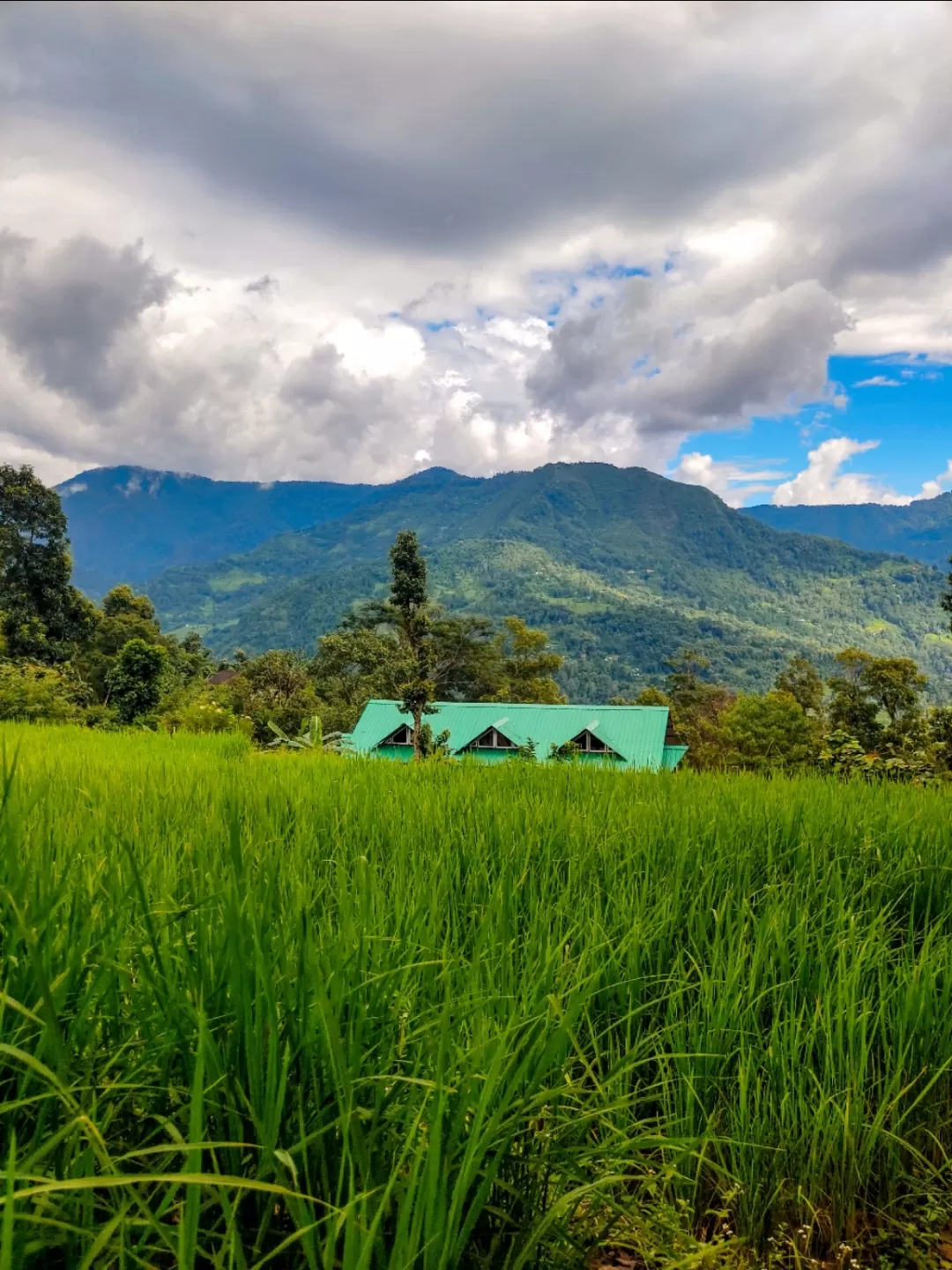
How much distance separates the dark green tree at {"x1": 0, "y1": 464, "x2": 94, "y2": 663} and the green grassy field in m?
35.5

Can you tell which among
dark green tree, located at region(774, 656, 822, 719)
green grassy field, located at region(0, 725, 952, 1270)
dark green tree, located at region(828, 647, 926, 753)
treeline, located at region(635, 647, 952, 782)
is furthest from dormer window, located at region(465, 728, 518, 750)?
green grassy field, located at region(0, 725, 952, 1270)

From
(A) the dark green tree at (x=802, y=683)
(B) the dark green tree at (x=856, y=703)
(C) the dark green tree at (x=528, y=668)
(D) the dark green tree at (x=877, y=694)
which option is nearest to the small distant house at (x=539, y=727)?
(B) the dark green tree at (x=856, y=703)

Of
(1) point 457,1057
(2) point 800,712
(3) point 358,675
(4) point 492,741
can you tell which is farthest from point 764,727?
(1) point 457,1057

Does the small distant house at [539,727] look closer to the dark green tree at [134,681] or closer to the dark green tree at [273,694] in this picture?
the dark green tree at [273,694]

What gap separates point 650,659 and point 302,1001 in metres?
154

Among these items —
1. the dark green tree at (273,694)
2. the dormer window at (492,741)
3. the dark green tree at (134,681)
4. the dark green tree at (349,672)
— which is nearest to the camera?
the dark green tree at (134,681)

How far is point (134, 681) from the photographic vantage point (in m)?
31.7

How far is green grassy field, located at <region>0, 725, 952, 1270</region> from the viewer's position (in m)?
0.93

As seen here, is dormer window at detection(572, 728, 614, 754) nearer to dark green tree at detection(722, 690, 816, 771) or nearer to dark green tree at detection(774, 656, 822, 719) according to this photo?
dark green tree at detection(722, 690, 816, 771)

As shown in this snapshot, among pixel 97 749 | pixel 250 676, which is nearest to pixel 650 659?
pixel 250 676

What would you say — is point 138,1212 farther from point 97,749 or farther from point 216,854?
point 97,749

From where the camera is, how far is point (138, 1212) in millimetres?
973

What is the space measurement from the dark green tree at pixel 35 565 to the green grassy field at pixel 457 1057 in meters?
35.5

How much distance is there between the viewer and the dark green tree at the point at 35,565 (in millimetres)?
33375
